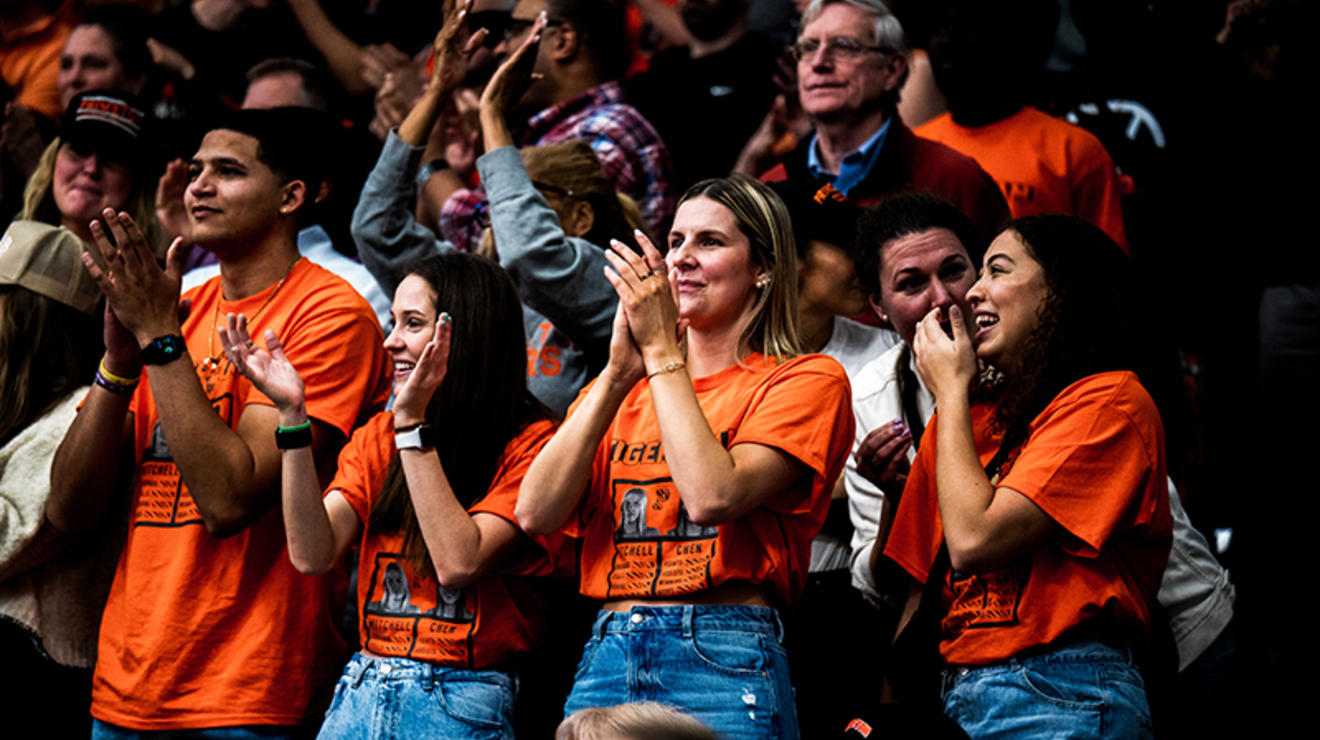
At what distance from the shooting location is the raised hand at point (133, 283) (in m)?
3.59

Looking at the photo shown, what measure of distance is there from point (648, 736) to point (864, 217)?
2.24 meters

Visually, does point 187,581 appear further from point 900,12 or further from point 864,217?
point 900,12

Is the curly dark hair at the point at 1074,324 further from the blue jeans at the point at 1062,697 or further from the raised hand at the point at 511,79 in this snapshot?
the raised hand at the point at 511,79

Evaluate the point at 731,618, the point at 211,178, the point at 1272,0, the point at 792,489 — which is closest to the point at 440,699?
the point at 731,618

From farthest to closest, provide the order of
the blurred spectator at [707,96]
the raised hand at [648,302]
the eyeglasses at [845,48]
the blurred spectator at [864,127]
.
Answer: the blurred spectator at [707,96]
the eyeglasses at [845,48]
the blurred spectator at [864,127]
the raised hand at [648,302]

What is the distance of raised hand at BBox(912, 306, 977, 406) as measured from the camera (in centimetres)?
308

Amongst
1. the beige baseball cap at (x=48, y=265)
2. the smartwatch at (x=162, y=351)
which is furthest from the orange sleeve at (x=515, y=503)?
the beige baseball cap at (x=48, y=265)

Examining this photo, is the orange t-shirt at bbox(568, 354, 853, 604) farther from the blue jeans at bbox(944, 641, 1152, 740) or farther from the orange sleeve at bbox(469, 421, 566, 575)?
the blue jeans at bbox(944, 641, 1152, 740)

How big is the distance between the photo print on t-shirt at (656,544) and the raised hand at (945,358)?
0.60m

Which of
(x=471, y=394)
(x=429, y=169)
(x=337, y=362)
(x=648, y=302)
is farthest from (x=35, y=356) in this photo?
(x=429, y=169)

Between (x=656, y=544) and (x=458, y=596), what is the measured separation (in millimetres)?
554

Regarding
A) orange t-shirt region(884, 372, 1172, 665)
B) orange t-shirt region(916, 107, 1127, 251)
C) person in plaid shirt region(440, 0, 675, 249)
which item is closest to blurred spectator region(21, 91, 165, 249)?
person in plaid shirt region(440, 0, 675, 249)

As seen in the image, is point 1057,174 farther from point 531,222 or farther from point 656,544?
point 656,544

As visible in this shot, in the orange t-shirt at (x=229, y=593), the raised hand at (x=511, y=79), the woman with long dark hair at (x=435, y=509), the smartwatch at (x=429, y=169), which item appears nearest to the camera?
the woman with long dark hair at (x=435, y=509)
